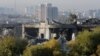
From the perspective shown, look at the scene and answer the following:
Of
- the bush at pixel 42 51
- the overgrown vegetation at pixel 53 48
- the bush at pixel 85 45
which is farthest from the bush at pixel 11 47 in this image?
the bush at pixel 85 45

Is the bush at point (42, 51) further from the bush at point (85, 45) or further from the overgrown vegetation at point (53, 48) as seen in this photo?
the bush at point (85, 45)

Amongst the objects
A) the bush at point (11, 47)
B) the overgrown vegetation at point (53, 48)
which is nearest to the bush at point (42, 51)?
the overgrown vegetation at point (53, 48)

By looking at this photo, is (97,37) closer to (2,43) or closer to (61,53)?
(61,53)

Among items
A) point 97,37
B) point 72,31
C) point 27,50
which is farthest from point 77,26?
point 27,50

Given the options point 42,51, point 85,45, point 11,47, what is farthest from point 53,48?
point 11,47

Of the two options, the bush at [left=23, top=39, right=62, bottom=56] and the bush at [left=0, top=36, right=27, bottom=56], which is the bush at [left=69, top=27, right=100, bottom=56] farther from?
the bush at [left=0, top=36, right=27, bottom=56]

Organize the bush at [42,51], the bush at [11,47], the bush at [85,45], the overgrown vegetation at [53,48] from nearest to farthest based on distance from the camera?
the bush at [42,51] → the overgrown vegetation at [53,48] → the bush at [11,47] → the bush at [85,45]

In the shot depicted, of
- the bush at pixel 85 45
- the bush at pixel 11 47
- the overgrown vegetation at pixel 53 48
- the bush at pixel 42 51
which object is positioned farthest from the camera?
the bush at pixel 85 45

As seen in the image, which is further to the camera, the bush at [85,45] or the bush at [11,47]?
the bush at [85,45]

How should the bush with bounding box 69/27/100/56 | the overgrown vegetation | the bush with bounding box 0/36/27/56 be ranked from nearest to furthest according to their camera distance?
the overgrown vegetation, the bush with bounding box 0/36/27/56, the bush with bounding box 69/27/100/56

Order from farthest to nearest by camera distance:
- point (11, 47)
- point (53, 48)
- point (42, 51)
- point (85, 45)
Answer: point (85, 45) → point (11, 47) → point (53, 48) → point (42, 51)

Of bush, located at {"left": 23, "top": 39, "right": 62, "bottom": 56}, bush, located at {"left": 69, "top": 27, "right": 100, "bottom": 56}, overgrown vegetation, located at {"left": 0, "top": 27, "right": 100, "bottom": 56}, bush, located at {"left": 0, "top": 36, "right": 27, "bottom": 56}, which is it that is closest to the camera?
bush, located at {"left": 23, "top": 39, "right": 62, "bottom": 56}

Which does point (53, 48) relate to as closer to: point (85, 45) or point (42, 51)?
point (42, 51)

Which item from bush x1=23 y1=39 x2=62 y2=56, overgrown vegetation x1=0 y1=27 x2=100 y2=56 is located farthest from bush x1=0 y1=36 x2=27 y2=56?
bush x1=23 y1=39 x2=62 y2=56
